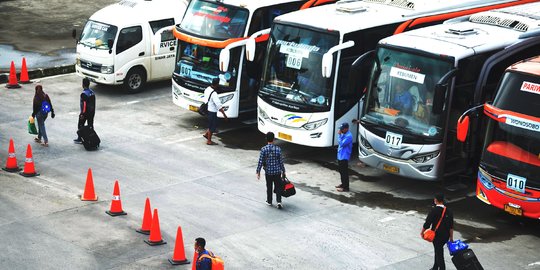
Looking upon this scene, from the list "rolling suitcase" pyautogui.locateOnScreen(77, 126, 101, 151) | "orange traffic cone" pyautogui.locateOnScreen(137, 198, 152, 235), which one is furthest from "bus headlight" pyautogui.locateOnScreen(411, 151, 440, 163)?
"rolling suitcase" pyautogui.locateOnScreen(77, 126, 101, 151)

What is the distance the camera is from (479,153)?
2055cm

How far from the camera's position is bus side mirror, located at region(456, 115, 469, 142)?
1869 centimetres

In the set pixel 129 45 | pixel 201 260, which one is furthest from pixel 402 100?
pixel 129 45

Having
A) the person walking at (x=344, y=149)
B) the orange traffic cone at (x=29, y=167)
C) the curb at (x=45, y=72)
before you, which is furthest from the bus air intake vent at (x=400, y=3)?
the curb at (x=45, y=72)

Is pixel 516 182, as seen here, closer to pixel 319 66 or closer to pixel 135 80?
pixel 319 66

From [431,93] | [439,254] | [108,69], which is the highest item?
[431,93]

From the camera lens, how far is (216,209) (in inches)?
A: 766

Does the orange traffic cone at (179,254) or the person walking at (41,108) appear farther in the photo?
the person walking at (41,108)

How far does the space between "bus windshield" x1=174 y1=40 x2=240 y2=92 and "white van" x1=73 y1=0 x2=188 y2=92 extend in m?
2.16

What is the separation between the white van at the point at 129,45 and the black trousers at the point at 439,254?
1342 cm

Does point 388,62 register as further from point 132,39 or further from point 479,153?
point 132,39

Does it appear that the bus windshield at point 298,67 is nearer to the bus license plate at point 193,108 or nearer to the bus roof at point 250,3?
→ the bus roof at point 250,3

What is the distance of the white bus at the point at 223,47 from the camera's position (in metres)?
24.5

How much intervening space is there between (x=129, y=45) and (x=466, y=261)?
50.8ft
